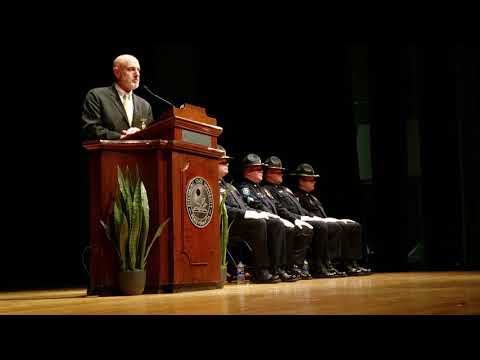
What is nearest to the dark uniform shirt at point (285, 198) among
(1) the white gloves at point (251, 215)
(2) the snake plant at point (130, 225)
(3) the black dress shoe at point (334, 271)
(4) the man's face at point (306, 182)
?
(4) the man's face at point (306, 182)

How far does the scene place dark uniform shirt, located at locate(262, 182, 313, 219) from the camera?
6660 mm


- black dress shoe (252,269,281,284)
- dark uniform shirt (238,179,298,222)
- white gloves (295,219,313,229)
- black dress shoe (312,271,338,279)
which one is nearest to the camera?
black dress shoe (252,269,281,284)

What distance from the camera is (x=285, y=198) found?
264 inches

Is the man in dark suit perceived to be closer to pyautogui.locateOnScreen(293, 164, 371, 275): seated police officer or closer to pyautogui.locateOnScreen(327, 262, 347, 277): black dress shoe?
pyautogui.locateOnScreen(327, 262, 347, 277): black dress shoe

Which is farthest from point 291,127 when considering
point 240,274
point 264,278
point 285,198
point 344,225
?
point 264,278

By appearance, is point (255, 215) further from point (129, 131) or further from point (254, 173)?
point (129, 131)

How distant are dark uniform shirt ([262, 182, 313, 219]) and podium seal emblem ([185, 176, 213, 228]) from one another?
253cm

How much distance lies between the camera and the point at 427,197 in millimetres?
8211

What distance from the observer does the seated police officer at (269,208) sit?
5723 mm

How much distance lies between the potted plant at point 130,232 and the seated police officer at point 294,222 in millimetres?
2490

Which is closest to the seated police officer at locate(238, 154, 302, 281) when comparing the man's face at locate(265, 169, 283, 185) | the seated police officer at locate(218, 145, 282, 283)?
the seated police officer at locate(218, 145, 282, 283)

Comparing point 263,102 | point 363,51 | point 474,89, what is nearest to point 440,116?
point 474,89
